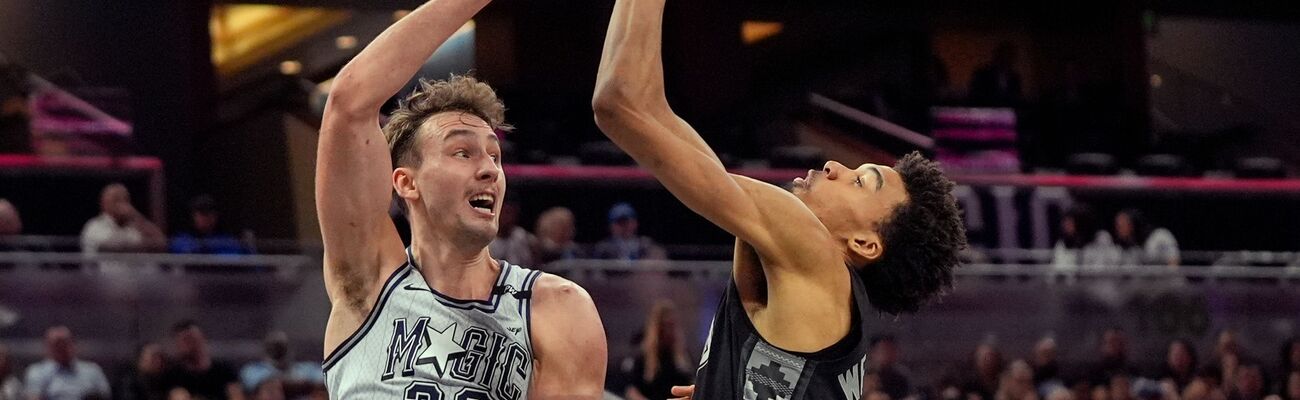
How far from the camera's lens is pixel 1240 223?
13.3 m

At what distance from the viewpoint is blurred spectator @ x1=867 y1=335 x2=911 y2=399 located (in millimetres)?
9565

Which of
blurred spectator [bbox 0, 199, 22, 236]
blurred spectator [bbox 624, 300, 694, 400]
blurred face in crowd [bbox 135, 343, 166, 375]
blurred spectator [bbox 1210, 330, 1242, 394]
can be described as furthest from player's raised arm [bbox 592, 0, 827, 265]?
blurred spectator [bbox 1210, 330, 1242, 394]

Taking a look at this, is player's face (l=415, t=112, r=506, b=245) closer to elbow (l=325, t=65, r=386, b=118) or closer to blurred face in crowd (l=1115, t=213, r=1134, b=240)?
elbow (l=325, t=65, r=386, b=118)

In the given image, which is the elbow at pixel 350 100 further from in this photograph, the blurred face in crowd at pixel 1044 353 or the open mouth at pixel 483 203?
the blurred face in crowd at pixel 1044 353

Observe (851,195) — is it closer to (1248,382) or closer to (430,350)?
(430,350)

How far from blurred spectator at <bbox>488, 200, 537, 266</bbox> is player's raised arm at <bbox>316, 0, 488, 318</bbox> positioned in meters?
5.80

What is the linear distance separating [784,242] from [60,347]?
621cm

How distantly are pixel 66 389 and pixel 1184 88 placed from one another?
44.9ft

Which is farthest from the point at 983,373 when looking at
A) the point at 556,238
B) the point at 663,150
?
the point at 663,150

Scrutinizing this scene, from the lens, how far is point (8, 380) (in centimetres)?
828

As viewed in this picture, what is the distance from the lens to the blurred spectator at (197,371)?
334 inches

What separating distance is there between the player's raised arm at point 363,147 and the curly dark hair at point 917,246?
39.6 inches

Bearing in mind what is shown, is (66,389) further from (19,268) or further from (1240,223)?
(1240,223)

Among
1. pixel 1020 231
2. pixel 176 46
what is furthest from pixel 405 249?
pixel 176 46
